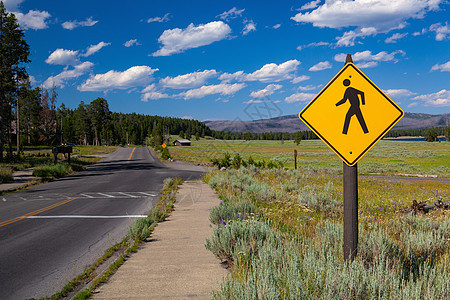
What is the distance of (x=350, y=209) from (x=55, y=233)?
28.8 feet

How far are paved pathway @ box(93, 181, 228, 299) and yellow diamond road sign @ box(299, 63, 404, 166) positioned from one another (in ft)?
8.35

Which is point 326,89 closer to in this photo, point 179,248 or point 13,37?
point 179,248

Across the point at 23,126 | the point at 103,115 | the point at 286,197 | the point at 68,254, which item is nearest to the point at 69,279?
the point at 68,254

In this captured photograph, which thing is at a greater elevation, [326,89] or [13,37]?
[13,37]

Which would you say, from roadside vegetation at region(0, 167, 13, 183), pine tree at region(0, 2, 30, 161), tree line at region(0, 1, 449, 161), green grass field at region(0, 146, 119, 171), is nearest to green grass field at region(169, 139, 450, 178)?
tree line at region(0, 1, 449, 161)

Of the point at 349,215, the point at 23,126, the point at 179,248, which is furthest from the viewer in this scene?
the point at 23,126

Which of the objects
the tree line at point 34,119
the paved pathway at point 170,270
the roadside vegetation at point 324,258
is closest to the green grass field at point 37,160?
the tree line at point 34,119

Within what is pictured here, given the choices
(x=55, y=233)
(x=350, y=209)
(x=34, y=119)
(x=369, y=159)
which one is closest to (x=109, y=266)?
(x=55, y=233)

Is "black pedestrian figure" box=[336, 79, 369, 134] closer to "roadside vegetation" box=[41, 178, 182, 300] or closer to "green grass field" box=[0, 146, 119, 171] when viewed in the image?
"roadside vegetation" box=[41, 178, 182, 300]

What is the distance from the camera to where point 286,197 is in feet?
41.9

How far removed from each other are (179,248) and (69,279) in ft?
7.55

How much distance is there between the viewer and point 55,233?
9.05 metres

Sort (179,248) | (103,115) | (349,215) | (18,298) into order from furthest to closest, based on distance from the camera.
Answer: (103,115) → (179,248) → (18,298) → (349,215)

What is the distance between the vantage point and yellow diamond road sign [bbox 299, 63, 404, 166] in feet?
11.9
